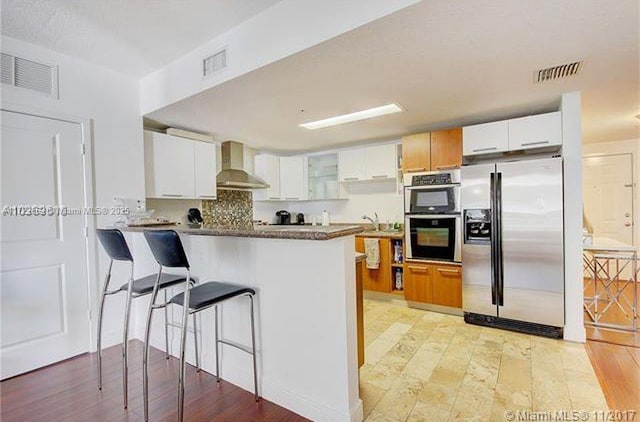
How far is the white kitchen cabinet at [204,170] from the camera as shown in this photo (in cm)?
361

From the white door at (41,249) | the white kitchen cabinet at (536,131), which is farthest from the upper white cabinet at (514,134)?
the white door at (41,249)

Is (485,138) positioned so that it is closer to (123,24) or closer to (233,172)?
(233,172)

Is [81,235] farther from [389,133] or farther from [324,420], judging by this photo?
[389,133]

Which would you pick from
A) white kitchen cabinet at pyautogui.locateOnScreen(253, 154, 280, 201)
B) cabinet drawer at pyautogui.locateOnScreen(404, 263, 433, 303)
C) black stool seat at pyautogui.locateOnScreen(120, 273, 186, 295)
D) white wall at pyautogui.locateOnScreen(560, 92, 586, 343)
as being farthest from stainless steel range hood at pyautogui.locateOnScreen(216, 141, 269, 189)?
white wall at pyautogui.locateOnScreen(560, 92, 586, 343)

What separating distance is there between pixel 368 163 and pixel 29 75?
3.60m

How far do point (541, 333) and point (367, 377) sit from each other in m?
1.86

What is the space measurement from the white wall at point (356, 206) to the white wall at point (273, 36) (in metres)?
2.66

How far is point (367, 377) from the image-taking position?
2.16 m

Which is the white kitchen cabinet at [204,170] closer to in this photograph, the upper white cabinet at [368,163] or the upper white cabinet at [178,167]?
the upper white cabinet at [178,167]

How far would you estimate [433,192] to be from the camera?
3434mm

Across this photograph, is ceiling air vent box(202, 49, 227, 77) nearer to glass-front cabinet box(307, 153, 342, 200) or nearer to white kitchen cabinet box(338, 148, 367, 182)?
white kitchen cabinet box(338, 148, 367, 182)

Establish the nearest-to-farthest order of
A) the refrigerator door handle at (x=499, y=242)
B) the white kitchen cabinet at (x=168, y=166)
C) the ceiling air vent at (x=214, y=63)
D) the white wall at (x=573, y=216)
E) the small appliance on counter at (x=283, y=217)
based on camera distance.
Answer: the ceiling air vent at (x=214, y=63) < the white wall at (x=573, y=216) < the refrigerator door handle at (x=499, y=242) < the white kitchen cabinet at (x=168, y=166) < the small appliance on counter at (x=283, y=217)

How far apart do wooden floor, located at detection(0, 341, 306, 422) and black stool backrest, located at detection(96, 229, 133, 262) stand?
920 millimetres

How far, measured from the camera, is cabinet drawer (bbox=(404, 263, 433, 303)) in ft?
11.5
